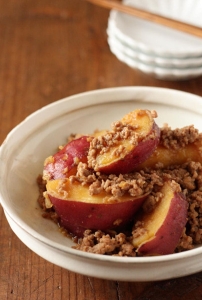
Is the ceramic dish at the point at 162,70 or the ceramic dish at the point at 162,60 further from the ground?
the ceramic dish at the point at 162,60

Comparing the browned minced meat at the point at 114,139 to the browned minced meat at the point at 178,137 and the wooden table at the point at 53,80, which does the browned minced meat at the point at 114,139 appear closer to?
the browned minced meat at the point at 178,137

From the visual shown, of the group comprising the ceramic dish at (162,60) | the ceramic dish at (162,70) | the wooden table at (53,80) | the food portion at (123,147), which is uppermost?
the food portion at (123,147)

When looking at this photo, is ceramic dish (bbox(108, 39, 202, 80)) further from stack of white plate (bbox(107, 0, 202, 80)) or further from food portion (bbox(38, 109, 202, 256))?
food portion (bbox(38, 109, 202, 256))

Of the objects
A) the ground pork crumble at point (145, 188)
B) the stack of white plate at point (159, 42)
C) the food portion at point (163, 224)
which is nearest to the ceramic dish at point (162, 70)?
the stack of white plate at point (159, 42)

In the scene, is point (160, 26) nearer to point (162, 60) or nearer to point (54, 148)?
point (162, 60)

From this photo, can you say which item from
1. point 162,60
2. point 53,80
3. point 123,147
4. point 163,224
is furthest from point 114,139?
point 53,80
